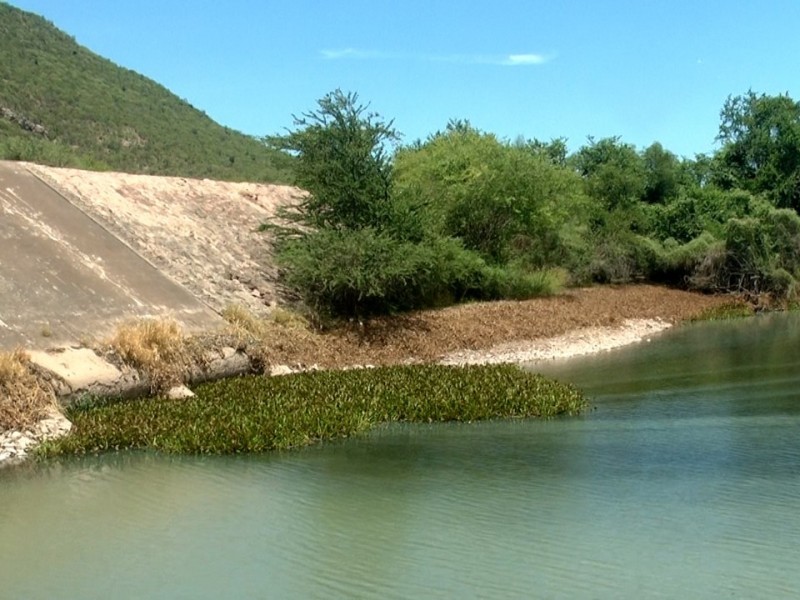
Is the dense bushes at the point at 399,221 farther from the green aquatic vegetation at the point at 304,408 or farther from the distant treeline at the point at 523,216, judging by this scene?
the green aquatic vegetation at the point at 304,408

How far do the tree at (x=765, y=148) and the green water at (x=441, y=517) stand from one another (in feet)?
121

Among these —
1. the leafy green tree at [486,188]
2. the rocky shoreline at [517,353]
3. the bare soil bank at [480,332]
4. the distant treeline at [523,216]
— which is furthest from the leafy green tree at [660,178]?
the rocky shoreline at [517,353]

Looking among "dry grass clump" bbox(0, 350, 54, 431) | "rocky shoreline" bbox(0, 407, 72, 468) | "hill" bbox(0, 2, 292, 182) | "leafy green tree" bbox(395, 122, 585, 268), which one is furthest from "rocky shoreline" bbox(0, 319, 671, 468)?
"hill" bbox(0, 2, 292, 182)

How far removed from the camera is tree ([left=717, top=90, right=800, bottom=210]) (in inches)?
1978

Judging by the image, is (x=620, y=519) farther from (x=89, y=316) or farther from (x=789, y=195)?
(x=789, y=195)

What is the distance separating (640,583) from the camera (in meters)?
8.43

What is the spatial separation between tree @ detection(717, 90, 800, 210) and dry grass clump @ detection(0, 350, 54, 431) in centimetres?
4293

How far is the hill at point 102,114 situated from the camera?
5116cm

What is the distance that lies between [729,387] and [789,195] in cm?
3312

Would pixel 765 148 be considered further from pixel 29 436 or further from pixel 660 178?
pixel 29 436

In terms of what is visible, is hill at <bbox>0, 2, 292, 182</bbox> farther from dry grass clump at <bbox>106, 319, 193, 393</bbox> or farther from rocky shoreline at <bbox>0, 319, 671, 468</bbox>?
dry grass clump at <bbox>106, 319, 193, 393</bbox>

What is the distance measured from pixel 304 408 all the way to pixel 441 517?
5.74 m

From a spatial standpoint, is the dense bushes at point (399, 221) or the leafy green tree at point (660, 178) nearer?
the dense bushes at point (399, 221)

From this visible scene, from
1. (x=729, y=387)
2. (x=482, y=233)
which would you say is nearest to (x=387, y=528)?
(x=729, y=387)
